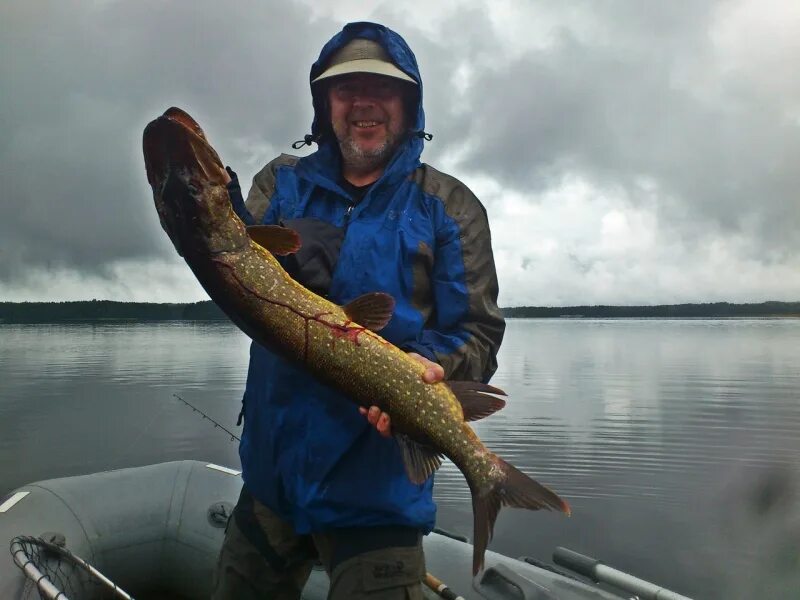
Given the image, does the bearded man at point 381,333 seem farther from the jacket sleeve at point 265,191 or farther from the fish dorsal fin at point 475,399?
the fish dorsal fin at point 475,399

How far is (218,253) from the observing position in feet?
8.30

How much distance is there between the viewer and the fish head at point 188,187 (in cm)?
234

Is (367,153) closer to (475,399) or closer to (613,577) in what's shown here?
(475,399)

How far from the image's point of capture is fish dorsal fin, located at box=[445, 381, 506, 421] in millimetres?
2811

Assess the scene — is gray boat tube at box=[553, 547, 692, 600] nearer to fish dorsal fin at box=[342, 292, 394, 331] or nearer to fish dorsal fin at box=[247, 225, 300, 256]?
fish dorsal fin at box=[342, 292, 394, 331]

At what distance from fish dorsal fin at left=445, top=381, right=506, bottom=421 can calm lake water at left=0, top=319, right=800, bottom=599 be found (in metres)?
8.35

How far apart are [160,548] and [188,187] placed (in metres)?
4.09

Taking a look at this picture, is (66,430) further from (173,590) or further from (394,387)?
(394,387)

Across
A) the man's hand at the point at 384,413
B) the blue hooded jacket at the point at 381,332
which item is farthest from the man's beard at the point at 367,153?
the man's hand at the point at 384,413

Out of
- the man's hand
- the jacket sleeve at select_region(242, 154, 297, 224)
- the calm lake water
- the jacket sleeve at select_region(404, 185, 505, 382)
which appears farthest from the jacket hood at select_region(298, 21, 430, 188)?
the calm lake water

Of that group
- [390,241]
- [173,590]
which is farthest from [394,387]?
[173,590]

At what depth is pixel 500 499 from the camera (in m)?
2.86

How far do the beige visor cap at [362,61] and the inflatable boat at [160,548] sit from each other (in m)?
3.24

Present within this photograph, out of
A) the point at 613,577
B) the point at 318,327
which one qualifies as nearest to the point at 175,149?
the point at 318,327
